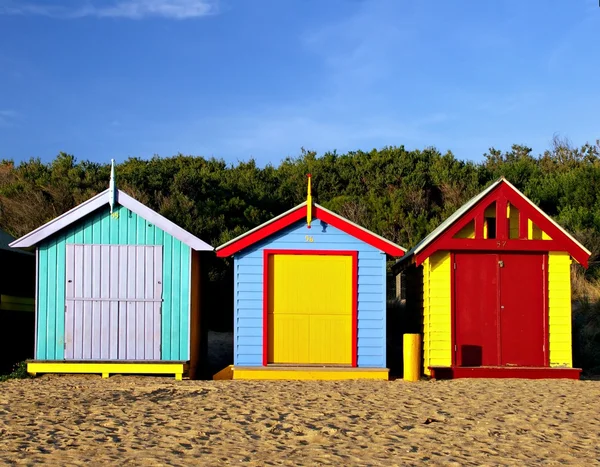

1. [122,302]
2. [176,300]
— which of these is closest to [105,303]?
[122,302]

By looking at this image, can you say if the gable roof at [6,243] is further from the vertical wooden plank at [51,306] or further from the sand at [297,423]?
the sand at [297,423]

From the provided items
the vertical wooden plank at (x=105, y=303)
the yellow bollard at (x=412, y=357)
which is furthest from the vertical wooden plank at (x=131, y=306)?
the yellow bollard at (x=412, y=357)

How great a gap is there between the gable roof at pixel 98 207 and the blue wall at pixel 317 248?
0.98 metres

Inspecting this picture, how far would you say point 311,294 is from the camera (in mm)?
14695

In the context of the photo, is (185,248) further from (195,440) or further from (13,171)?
(13,171)

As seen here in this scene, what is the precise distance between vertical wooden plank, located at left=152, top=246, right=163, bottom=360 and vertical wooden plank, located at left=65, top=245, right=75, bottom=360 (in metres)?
1.50

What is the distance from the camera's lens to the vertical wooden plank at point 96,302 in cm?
1438

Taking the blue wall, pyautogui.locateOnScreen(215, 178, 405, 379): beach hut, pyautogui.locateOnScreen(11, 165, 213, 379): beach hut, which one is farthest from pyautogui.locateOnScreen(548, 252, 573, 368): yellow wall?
pyautogui.locateOnScreen(11, 165, 213, 379): beach hut

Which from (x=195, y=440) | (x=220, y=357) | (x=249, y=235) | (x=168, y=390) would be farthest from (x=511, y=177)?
(x=195, y=440)

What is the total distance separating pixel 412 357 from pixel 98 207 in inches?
247

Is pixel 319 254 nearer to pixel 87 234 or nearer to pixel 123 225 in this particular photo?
pixel 123 225

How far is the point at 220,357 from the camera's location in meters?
19.1

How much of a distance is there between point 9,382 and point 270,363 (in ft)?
15.0

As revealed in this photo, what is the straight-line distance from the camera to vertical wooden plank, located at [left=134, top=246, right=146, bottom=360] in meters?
14.4
